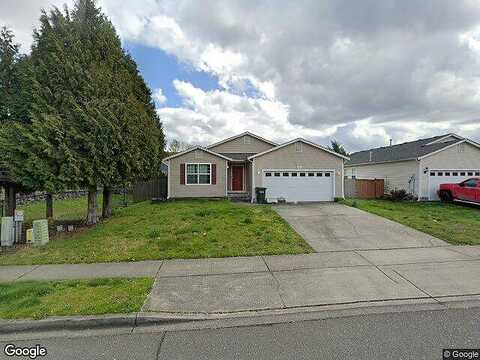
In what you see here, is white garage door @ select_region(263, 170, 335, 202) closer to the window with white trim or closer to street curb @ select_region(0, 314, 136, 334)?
the window with white trim

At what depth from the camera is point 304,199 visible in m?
17.9

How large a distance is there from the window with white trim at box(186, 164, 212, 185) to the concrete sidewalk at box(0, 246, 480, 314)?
12266 millimetres

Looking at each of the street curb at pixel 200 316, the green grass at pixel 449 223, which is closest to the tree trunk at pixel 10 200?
the street curb at pixel 200 316

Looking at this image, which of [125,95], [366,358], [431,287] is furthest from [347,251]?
[125,95]

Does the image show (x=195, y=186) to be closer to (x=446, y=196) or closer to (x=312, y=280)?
(x=312, y=280)

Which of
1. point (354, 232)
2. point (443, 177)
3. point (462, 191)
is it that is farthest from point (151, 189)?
point (443, 177)

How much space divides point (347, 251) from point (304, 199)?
10488mm

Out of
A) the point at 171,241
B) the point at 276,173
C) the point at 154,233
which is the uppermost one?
the point at 276,173

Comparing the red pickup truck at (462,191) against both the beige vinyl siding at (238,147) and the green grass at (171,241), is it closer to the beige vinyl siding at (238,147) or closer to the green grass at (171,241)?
the green grass at (171,241)

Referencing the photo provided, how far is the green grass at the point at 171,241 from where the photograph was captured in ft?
24.1

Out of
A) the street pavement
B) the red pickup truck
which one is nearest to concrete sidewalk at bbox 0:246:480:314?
the street pavement

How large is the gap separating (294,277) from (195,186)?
13.9 meters

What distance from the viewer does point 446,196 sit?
1761 centimetres

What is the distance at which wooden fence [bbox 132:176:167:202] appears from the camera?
20.6 m
